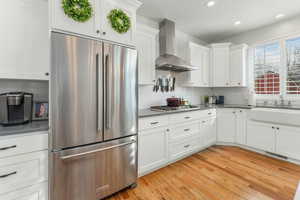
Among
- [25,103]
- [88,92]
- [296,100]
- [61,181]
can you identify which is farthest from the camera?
[296,100]

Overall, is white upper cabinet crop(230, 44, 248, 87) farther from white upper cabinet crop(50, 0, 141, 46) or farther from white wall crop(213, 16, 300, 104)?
white upper cabinet crop(50, 0, 141, 46)

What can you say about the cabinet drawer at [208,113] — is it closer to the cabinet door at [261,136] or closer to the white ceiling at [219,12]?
the cabinet door at [261,136]

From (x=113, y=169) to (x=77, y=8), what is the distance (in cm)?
179

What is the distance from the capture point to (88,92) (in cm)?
149

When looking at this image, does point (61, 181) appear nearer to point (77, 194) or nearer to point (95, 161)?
point (77, 194)

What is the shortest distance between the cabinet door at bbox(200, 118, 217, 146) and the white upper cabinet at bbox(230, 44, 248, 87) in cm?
109

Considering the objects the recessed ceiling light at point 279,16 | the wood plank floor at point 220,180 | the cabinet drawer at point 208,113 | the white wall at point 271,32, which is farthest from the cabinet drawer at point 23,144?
the white wall at point 271,32

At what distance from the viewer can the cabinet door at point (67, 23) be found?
1.39m

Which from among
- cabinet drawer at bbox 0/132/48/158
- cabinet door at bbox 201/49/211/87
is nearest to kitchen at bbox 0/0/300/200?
cabinet drawer at bbox 0/132/48/158

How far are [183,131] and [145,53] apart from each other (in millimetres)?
1535

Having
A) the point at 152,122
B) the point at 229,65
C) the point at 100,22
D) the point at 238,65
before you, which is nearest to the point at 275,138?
the point at 238,65

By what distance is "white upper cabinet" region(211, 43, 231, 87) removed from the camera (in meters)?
3.57

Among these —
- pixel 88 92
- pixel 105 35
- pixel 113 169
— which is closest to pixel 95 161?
pixel 113 169

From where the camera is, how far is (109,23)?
1697 mm
